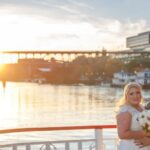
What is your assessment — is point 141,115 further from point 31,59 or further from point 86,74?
point 31,59

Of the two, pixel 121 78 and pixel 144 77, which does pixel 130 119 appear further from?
pixel 121 78

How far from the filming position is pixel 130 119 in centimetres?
570

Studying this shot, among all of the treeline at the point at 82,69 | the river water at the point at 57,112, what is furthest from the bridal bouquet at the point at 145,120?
the treeline at the point at 82,69

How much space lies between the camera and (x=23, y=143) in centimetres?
733

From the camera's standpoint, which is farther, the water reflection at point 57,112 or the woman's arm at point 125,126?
the water reflection at point 57,112

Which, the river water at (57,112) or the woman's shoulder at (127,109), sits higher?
the woman's shoulder at (127,109)

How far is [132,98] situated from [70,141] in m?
1.92

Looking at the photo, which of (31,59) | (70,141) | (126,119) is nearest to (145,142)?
(126,119)

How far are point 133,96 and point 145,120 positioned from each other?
0.41 meters

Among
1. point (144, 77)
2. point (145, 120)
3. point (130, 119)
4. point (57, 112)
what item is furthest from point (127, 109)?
point (144, 77)

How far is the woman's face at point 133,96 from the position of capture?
19.1ft

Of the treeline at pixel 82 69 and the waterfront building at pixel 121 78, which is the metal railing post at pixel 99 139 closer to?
the waterfront building at pixel 121 78

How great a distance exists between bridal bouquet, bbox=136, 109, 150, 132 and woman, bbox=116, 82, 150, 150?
0.24 feet

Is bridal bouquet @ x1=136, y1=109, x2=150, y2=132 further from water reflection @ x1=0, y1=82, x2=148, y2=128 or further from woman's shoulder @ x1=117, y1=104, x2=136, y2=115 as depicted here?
water reflection @ x1=0, y1=82, x2=148, y2=128
